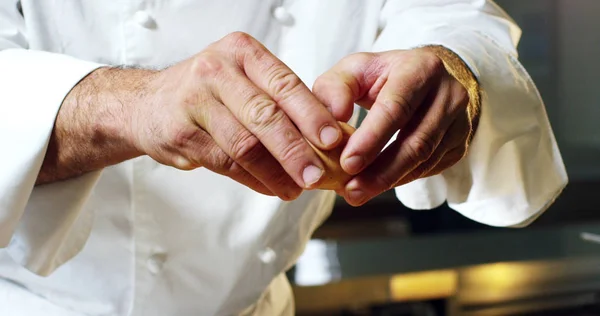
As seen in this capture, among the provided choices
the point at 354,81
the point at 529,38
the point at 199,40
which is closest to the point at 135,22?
the point at 199,40

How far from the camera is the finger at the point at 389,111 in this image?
55 centimetres

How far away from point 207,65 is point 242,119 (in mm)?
56

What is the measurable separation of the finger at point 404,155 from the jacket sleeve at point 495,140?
191 millimetres

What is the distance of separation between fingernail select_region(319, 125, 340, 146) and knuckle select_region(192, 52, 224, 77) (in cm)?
9

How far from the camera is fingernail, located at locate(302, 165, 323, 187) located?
51 cm

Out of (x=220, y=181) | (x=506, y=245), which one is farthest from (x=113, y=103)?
(x=506, y=245)

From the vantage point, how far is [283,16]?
3.04 feet

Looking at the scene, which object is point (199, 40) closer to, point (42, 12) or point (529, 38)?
point (42, 12)

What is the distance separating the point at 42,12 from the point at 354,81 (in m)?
0.44

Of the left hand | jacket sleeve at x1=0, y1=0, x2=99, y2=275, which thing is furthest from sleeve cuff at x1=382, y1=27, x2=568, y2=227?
jacket sleeve at x1=0, y1=0, x2=99, y2=275

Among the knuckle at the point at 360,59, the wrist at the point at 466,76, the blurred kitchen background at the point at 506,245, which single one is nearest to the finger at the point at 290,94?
the knuckle at the point at 360,59

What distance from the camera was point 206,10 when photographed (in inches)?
35.0

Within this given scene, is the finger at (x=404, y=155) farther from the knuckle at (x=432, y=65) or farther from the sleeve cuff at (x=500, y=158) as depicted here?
the sleeve cuff at (x=500, y=158)

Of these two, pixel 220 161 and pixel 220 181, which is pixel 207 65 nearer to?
pixel 220 161
